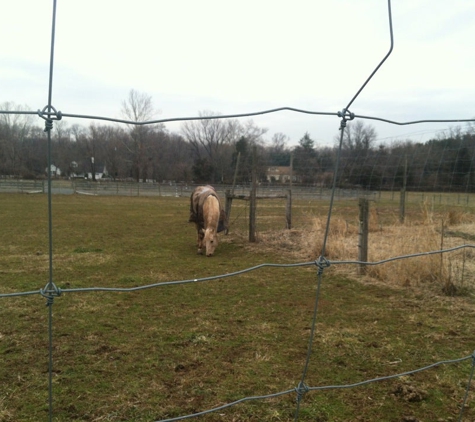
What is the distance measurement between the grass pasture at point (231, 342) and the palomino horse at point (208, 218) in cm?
106

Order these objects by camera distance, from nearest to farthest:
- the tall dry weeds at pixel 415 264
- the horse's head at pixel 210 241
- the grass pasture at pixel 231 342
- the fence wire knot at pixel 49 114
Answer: the fence wire knot at pixel 49 114
the grass pasture at pixel 231 342
the tall dry weeds at pixel 415 264
the horse's head at pixel 210 241

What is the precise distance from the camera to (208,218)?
7996mm

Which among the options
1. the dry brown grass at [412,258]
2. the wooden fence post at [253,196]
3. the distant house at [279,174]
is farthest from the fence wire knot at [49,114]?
the distant house at [279,174]

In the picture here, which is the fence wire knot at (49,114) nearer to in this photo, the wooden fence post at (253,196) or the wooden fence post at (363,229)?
the wooden fence post at (363,229)

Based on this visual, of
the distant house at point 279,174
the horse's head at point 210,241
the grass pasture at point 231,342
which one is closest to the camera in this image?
the grass pasture at point 231,342

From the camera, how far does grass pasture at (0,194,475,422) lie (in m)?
2.48

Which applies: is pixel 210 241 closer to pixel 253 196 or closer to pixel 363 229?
pixel 253 196

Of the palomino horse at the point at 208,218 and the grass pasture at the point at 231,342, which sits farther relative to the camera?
the palomino horse at the point at 208,218

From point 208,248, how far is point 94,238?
11.9 feet

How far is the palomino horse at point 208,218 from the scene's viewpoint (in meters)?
7.88

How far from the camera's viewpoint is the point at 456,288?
16.4 feet

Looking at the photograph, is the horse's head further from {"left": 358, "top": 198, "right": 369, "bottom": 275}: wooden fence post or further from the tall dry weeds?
{"left": 358, "top": 198, "right": 369, "bottom": 275}: wooden fence post

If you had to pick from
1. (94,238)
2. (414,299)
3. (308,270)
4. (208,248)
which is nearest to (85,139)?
(94,238)

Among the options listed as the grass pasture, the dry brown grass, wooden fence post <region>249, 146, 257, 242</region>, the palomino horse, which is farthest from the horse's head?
wooden fence post <region>249, 146, 257, 242</region>
